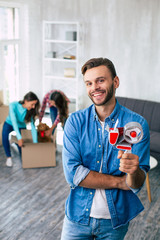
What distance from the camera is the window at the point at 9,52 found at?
619 cm

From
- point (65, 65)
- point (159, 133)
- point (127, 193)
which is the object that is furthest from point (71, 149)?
point (65, 65)

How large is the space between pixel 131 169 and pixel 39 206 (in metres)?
2.38

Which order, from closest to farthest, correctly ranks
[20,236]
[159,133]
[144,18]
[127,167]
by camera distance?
[127,167]
[20,236]
[159,133]
[144,18]

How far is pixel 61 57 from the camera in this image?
269 inches

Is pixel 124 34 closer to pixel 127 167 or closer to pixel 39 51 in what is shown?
pixel 39 51

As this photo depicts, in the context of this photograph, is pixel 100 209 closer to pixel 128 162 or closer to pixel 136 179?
pixel 136 179

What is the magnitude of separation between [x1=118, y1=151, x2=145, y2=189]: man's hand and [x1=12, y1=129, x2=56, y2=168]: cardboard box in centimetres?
295

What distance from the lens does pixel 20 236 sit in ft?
9.20

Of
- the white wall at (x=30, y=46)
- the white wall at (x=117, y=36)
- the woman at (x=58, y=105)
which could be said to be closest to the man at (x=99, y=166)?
the woman at (x=58, y=105)

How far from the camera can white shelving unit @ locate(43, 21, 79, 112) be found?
21.1 feet

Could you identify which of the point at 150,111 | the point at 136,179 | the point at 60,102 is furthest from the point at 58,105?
the point at 136,179

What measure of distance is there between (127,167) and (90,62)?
1.69 feet

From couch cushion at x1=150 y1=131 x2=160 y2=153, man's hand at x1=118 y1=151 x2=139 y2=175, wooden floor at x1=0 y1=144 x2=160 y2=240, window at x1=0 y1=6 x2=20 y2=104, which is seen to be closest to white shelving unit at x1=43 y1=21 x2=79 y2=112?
window at x1=0 y1=6 x2=20 y2=104

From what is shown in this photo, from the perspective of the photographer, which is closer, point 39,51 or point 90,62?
point 90,62
